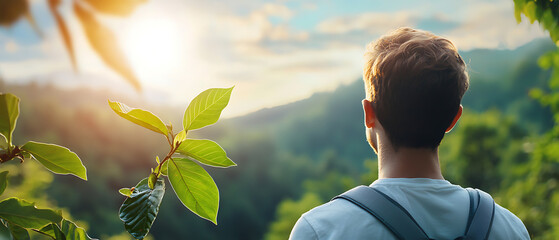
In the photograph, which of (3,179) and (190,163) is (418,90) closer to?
(190,163)

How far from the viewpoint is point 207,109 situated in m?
0.59

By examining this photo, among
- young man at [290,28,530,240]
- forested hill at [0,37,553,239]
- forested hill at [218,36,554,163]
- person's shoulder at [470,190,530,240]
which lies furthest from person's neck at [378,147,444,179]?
forested hill at [218,36,554,163]

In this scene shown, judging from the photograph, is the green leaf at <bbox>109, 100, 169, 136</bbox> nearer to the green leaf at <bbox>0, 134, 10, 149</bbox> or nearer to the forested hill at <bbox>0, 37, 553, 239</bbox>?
the green leaf at <bbox>0, 134, 10, 149</bbox>

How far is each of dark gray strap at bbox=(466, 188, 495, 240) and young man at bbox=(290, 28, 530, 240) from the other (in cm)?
2

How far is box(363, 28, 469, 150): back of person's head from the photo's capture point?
890 millimetres

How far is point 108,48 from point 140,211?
21 cm

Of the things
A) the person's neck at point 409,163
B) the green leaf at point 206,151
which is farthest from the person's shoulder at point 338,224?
the green leaf at point 206,151

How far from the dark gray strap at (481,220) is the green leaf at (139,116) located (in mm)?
598

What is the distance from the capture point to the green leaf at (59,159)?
21.0 inches

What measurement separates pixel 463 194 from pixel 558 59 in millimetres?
6019

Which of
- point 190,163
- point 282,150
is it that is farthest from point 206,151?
point 282,150

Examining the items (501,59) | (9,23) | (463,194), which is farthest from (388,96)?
(501,59)

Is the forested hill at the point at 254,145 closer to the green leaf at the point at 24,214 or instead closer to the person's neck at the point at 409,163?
the person's neck at the point at 409,163

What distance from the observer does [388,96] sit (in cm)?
91
